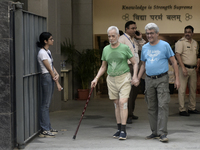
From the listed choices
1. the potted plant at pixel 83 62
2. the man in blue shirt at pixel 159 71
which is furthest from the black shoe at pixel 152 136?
the potted plant at pixel 83 62

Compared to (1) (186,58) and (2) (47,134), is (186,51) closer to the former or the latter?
(1) (186,58)

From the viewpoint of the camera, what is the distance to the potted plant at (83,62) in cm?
1227

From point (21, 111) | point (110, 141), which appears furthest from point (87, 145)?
point (21, 111)

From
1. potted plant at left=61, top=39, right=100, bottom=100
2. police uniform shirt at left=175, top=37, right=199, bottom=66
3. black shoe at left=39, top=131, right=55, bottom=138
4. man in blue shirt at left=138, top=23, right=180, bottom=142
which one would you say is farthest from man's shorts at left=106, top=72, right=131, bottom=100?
potted plant at left=61, top=39, right=100, bottom=100

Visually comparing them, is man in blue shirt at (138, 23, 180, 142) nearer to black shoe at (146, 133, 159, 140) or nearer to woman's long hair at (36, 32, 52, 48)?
black shoe at (146, 133, 159, 140)

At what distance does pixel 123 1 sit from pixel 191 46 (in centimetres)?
473

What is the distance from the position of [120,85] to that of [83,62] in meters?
5.95

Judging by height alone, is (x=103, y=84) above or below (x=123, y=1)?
below

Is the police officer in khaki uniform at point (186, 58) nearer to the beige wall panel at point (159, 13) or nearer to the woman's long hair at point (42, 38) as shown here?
the woman's long hair at point (42, 38)

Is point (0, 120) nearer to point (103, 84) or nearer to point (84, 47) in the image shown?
point (84, 47)

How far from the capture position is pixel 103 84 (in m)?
14.5

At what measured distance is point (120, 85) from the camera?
257 inches

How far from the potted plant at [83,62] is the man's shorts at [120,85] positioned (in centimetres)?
572

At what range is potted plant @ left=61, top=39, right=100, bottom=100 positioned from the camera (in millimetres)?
12266
